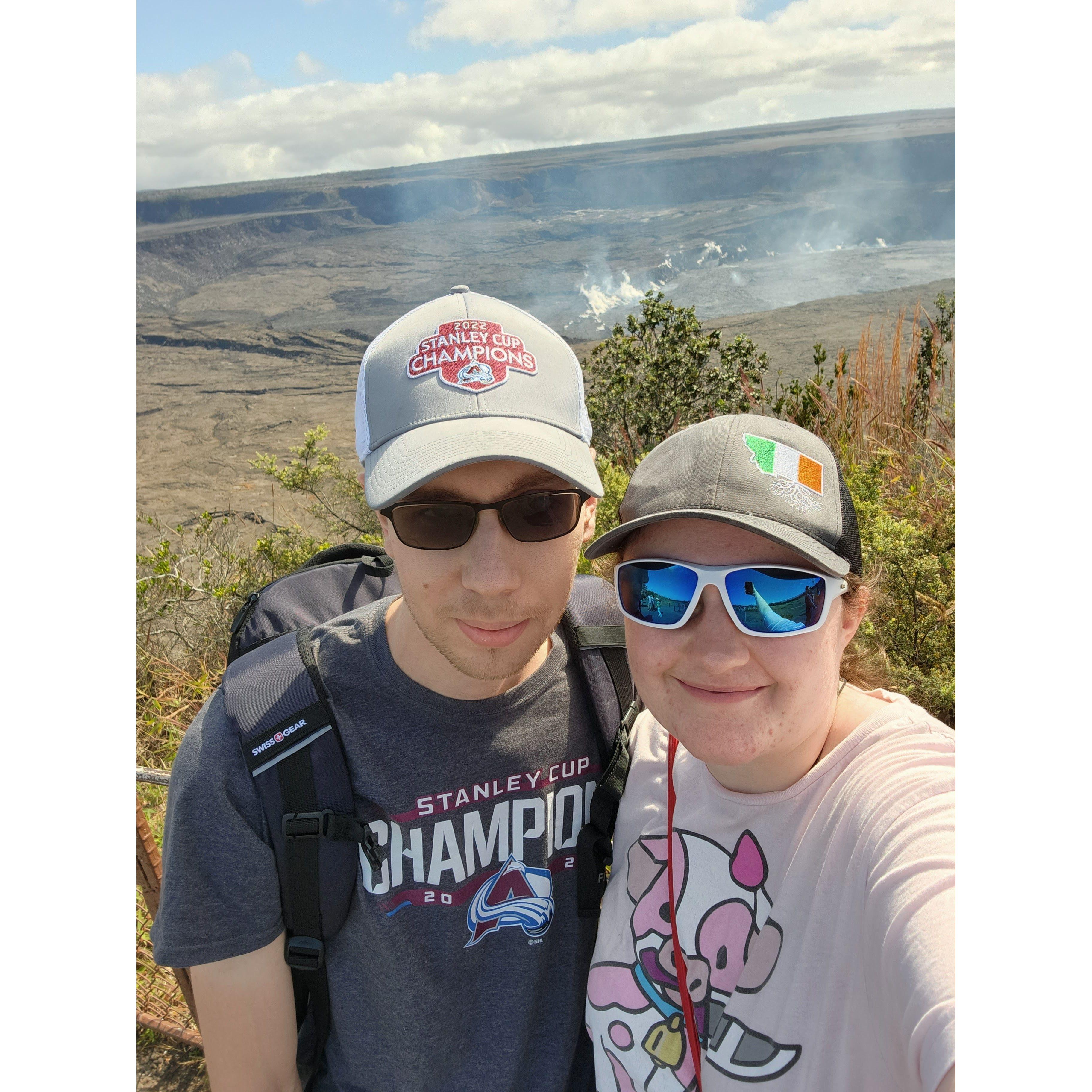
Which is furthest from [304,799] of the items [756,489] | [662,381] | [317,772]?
[662,381]

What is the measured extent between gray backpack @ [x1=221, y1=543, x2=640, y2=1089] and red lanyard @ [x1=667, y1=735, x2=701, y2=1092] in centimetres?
15

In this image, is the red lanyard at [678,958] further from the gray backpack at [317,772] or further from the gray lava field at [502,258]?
the gray lava field at [502,258]

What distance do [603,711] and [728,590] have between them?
0.52 meters

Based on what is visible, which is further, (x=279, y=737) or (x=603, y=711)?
(x=603, y=711)

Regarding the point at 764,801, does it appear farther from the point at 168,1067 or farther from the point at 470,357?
the point at 168,1067

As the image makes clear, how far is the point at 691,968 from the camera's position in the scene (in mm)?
1319

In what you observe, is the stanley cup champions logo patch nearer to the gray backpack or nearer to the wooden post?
the gray backpack

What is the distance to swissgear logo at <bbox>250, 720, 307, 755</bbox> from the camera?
1.46 metres

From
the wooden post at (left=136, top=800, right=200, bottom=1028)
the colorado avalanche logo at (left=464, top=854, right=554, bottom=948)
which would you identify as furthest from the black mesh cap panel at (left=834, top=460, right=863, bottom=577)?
the wooden post at (left=136, top=800, right=200, bottom=1028)

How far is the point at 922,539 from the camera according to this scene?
10.2 ft

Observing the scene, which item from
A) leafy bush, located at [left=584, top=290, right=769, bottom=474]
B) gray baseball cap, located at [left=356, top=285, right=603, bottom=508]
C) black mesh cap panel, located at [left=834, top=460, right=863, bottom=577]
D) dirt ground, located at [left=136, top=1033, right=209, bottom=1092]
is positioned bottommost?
dirt ground, located at [left=136, top=1033, right=209, bottom=1092]

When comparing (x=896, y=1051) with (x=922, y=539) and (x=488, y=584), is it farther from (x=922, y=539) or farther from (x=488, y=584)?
(x=922, y=539)

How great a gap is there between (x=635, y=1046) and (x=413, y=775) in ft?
1.98

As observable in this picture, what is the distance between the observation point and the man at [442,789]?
4.83 feet
